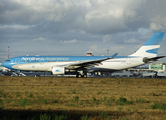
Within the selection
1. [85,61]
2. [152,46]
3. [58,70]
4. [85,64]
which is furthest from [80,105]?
[152,46]

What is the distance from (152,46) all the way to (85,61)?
13.6 metres

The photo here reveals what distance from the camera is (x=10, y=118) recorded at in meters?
7.76

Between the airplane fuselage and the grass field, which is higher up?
the airplane fuselage

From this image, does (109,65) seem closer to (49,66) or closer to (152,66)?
(49,66)

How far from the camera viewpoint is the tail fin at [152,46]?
3772 centimetres

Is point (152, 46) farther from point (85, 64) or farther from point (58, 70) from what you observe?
point (58, 70)

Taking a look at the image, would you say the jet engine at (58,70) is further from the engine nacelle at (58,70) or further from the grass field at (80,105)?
the grass field at (80,105)

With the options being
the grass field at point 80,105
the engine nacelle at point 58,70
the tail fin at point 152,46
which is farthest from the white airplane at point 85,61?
the grass field at point 80,105

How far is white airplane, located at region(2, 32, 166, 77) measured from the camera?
3578 centimetres

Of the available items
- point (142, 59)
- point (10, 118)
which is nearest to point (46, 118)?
point (10, 118)

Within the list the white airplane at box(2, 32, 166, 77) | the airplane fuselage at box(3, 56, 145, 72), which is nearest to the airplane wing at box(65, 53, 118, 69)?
the white airplane at box(2, 32, 166, 77)

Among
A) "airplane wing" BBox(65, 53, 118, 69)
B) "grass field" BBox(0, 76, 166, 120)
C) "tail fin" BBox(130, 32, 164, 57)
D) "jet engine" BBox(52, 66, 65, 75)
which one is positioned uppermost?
"tail fin" BBox(130, 32, 164, 57)

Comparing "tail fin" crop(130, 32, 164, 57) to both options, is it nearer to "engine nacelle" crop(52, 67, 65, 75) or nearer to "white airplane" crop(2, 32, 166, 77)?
"white airplane" crop(2, 32, 166, 77)

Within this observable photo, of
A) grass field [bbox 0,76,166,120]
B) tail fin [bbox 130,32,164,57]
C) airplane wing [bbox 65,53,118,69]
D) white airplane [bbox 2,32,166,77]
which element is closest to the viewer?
grass field [bbox 0,76,166,120]
